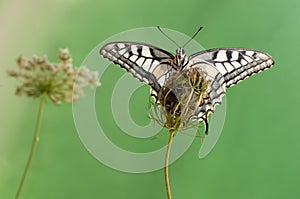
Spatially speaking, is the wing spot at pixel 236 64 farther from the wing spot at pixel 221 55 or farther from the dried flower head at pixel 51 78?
the dried flower head at pixel 51 78

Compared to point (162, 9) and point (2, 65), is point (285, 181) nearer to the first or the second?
point (162, 9)

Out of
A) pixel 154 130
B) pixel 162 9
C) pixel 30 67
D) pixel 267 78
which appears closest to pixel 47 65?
pixel 30 67

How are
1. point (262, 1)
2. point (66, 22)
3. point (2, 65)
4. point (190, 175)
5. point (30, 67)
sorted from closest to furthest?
point (30, 67), point (2, 65), point (66, 22), point (190, 175), point (262, 1)

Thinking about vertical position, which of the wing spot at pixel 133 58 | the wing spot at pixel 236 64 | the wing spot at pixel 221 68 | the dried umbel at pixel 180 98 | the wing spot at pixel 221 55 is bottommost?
the dried umbel at pixel 180 98

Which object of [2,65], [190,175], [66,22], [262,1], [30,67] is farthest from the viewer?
[262,1]

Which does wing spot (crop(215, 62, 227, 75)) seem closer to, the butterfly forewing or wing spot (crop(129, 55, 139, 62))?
the butterfly forewing

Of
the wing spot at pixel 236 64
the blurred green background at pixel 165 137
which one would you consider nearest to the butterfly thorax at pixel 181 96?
the wing spot at pixel 236 64
